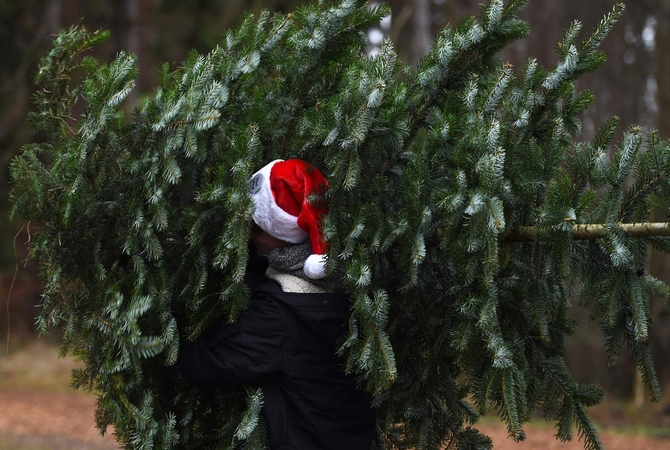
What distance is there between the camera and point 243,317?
3125 millimetres

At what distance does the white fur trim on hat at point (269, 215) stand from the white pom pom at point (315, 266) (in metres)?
0.15

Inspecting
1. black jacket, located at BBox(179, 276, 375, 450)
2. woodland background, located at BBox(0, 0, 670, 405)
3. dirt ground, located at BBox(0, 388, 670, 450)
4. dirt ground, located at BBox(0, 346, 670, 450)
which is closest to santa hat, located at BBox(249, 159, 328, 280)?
black jacket, located at BBox(179, 276, 375, 450)

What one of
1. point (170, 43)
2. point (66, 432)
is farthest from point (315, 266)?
point (170, 43)

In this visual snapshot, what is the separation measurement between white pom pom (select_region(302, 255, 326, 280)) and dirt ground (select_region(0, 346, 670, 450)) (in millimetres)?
5558

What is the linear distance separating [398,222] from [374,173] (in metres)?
0.33

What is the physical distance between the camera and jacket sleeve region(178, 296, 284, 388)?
3.07m

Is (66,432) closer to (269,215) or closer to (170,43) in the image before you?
(269,215)

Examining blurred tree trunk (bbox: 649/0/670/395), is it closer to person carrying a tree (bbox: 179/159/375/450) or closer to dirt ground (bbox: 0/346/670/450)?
dirt ground (bbox: 0/346/670/450)

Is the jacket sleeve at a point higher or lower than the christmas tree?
lower

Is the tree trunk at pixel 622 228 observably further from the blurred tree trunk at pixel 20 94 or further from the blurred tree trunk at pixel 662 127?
the blurred tree trunk at pixel 20 94

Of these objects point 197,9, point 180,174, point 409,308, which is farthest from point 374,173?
point 197,9

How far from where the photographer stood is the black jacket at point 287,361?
3.08 m

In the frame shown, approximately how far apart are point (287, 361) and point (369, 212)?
666 mm

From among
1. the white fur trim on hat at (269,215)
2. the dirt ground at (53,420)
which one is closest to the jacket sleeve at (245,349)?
the white fur trim on hat at (269,215)
